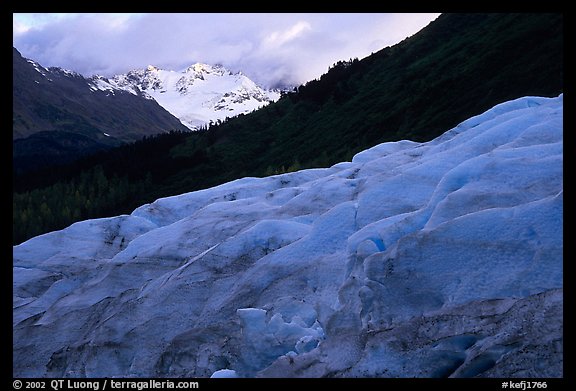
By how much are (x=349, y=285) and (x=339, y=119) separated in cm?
10276

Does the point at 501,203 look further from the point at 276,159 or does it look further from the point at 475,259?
the point at 276,159

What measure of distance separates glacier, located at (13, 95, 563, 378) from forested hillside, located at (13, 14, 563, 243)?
52421 millimetres

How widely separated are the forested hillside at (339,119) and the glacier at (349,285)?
5242cm

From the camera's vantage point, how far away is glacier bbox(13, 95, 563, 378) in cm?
1138

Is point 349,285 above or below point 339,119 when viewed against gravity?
below

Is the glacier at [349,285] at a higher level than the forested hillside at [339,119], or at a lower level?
lower

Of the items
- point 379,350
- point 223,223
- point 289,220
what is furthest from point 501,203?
point 223,223

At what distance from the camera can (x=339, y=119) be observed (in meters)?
114

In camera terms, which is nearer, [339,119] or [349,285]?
[349,285]

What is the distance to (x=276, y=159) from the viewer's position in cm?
11156

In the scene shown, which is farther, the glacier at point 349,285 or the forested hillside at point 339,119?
the forested hillside at point 339,119

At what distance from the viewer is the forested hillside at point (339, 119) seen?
80688 mm

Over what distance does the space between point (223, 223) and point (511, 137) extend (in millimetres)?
13666

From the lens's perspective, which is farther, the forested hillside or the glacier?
the forested hillside
